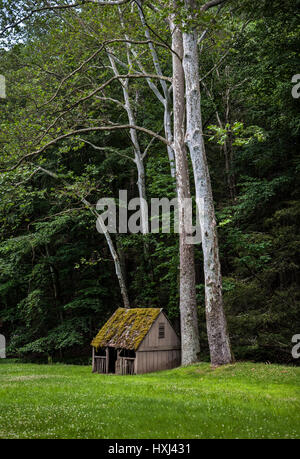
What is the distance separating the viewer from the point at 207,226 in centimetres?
1473

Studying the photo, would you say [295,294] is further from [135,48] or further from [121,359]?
[135,48]

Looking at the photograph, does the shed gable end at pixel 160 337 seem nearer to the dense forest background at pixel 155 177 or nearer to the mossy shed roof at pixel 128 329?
the mossy shed roof at pixel 128 329

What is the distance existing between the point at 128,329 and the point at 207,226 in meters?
5.80

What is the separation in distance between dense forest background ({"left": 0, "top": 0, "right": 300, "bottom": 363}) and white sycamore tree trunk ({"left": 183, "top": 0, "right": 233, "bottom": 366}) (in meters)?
1.50

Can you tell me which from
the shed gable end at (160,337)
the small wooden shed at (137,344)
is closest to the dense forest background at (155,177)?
the shed gable end at (160,337)

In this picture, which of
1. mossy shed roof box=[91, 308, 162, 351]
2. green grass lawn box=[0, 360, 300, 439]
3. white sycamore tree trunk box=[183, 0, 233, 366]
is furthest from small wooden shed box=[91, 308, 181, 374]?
white sycamore tree trunk box=[183, 0, 233, 366]

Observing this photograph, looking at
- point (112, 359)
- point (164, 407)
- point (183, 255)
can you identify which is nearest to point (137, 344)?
point (112, 359)

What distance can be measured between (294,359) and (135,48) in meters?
17.5

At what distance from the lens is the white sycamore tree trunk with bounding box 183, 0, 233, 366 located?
14.2 metres

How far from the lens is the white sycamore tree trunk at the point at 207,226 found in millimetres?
14156

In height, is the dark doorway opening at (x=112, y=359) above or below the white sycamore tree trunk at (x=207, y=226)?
below

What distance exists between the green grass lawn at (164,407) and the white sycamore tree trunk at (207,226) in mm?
986

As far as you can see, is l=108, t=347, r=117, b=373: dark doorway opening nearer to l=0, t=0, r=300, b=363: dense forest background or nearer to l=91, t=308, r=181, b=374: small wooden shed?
l=91, t=308, r=181, b=374: small wooden shed

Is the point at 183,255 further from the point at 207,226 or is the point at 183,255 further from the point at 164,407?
the point at 164,407
